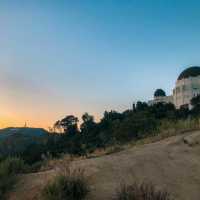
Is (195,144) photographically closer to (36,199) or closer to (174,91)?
(36,199)

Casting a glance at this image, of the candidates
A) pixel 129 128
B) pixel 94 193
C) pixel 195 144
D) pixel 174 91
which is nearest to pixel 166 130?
pixel 195 144

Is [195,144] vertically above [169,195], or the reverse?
[195,144]

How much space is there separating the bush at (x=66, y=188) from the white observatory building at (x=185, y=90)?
7515 cm

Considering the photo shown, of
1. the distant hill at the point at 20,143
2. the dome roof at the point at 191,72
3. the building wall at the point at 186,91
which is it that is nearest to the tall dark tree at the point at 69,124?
the distant hill at the point at 20,143

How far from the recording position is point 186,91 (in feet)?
287

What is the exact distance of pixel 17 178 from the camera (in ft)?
37.3

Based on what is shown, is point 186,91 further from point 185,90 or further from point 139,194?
point 139,194

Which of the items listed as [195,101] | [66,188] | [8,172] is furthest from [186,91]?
[66,188]

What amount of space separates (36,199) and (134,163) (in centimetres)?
323

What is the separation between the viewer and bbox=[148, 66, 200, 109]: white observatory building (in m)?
86.2

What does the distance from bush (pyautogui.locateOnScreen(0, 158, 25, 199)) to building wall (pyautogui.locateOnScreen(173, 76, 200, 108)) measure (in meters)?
75.3

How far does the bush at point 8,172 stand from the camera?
10656 mm

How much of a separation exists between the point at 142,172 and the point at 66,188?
2536 millimetres

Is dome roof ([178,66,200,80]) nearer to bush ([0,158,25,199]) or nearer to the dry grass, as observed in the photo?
bush ([0,158,25,199])
